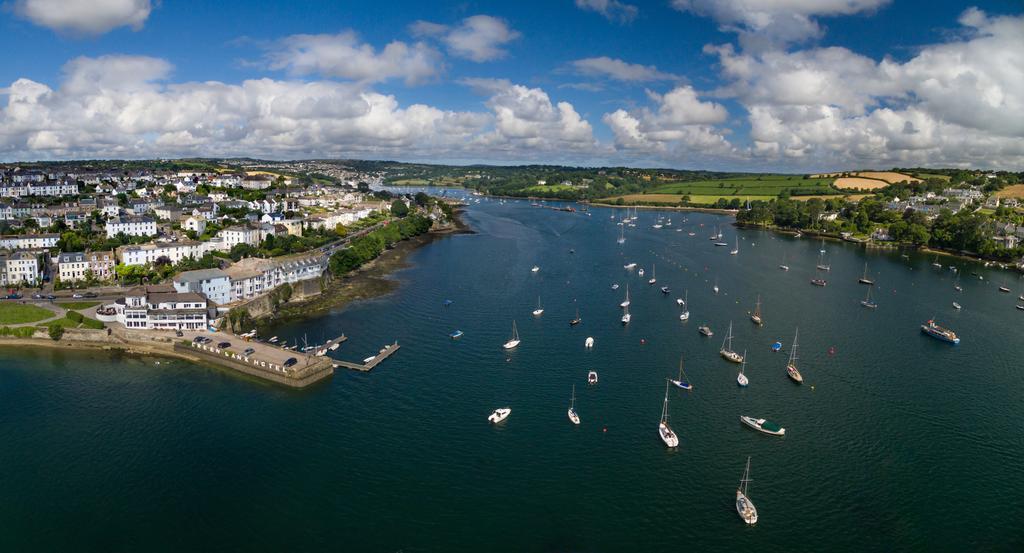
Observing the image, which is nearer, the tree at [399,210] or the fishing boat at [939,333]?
the fishing boat at [939,333]

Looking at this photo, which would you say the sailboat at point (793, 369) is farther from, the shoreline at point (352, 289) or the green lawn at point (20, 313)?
the green lawn at point (20, 313)

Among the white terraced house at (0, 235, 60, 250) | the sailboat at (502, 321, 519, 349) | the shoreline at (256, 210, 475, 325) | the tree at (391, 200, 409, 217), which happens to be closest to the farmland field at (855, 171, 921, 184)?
the tree at (391, 200, 409, 217)

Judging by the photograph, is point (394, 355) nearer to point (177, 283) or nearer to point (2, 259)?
point (177, 283)

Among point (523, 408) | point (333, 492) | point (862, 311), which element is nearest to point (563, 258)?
point (862, 311)

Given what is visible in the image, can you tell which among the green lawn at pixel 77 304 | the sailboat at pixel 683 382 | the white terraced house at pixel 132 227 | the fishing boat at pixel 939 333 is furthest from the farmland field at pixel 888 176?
the green lawn at pixel 77 304

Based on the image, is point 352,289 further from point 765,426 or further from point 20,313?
point 765,426

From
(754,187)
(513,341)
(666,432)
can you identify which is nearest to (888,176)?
(754,187)

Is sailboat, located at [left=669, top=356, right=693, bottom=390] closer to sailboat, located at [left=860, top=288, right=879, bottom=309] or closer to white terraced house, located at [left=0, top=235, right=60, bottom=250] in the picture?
sailboat, located at [left=860, top=288, right=879, bottom=309]
